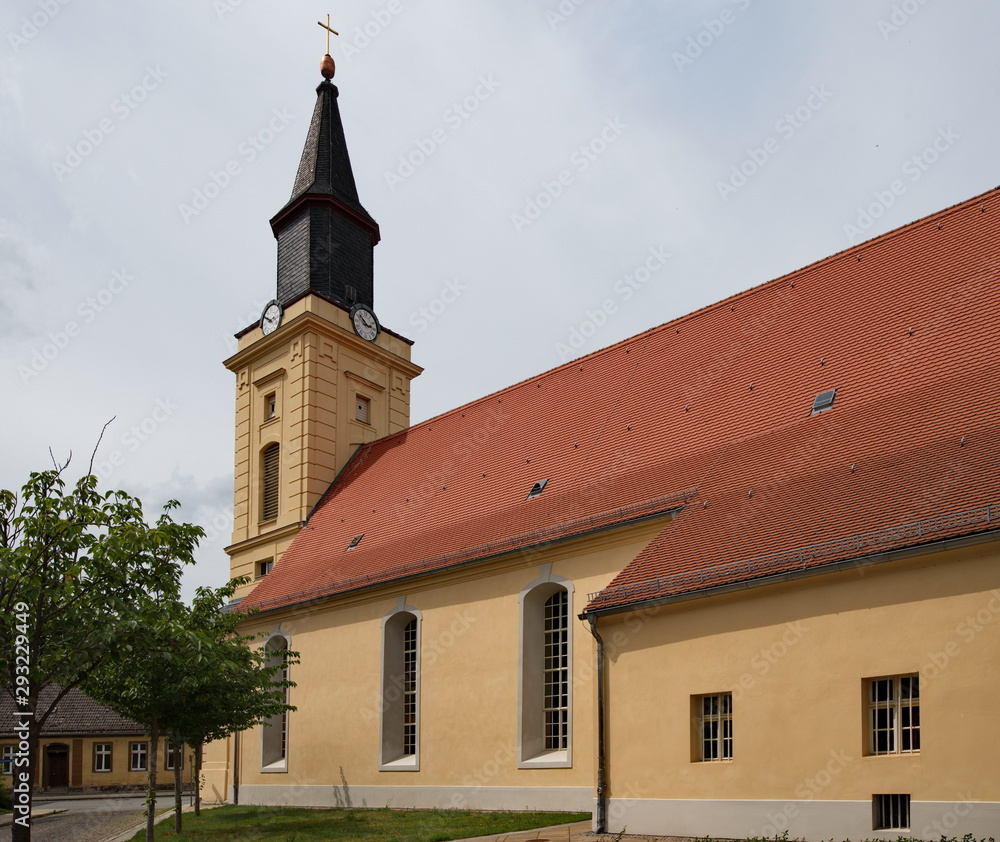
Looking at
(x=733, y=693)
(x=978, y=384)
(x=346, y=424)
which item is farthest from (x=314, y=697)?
(x=978, y=384)

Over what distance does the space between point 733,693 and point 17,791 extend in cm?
893

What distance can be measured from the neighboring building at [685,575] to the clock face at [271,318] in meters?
1.58

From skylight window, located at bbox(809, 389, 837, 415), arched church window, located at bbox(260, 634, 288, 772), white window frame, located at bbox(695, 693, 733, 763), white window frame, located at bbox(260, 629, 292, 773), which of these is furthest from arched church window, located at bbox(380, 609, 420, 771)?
skylight window, located at bbox(809, 389, 837, 415)

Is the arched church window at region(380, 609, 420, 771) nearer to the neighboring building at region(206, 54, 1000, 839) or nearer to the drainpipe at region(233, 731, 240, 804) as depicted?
the neighboring building at region(206, 54, 1000, 839)

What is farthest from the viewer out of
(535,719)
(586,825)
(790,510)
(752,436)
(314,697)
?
(314,697)

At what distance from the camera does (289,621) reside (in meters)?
26.8

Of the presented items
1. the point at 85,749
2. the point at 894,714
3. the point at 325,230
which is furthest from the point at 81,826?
the point at 894,714

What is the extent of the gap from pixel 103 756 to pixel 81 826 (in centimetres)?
2015

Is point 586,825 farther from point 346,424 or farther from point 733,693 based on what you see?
point 346,424

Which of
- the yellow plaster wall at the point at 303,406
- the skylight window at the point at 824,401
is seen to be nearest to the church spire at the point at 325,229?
the yellow plaster wall at the point at 303,406

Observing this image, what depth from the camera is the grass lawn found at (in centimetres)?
1622

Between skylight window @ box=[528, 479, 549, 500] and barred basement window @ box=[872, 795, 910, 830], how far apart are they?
1059cm

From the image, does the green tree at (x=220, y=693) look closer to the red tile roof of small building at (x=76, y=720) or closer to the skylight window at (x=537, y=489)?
the skylight window at (x=537, y=489)

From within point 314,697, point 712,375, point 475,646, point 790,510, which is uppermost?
point 712,375
